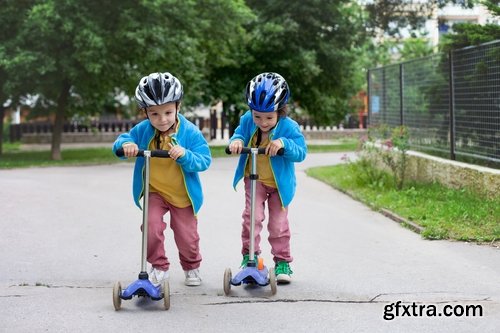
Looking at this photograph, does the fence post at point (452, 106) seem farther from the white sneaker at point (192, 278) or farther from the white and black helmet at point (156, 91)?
the white and black helmet at point (156, 91)

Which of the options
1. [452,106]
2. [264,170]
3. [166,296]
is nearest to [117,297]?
[166,296]

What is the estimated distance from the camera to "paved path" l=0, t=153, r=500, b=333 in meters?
5.91

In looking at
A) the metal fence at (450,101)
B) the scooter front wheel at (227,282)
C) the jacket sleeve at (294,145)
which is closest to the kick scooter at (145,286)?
the scooter front wheel at (227,282)

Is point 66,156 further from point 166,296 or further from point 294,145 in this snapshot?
point 166,296

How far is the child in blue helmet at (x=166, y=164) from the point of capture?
6332 mm

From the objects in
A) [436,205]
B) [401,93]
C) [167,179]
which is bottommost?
[436,205]

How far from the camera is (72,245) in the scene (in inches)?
361

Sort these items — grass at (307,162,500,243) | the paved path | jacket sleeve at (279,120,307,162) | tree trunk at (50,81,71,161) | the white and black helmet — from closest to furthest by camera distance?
the paved path → the white and black helmet → jacket sleeve at (279,120,307,162) → grass at (307,162,500,243) → tree trunk at (50,81,71,161)

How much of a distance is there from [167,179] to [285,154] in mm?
883

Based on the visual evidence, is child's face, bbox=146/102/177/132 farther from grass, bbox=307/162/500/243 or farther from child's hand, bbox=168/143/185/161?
grass, bbox=307/162/500/243

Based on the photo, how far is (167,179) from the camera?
6.63m

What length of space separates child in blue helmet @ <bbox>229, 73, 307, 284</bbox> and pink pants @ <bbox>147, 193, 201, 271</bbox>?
0.44 meters

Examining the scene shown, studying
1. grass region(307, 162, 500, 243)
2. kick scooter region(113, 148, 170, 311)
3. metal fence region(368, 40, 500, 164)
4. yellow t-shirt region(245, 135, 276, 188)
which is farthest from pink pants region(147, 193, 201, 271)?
metal fence region(368, 40, 500, 164)

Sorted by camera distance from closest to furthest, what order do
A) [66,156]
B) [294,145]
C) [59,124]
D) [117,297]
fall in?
[117,297] < [294,145] < [59,124] < [66,156]
